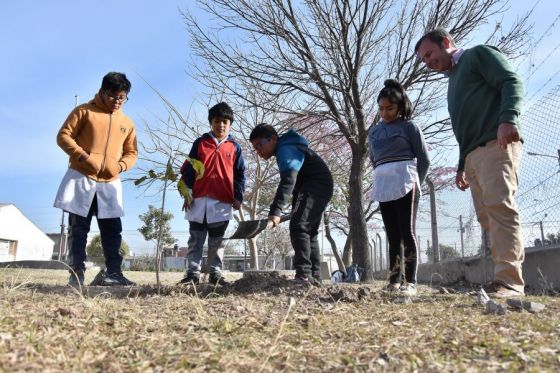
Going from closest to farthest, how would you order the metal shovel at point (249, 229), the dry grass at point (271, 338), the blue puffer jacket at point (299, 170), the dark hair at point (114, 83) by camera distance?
the dry grass at point (271, 338)
the metal shovel at point (249, 229)
the blue puffer jacket at point (299, 170)
the dark hair at point (114, 83)

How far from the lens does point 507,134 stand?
2.83 m

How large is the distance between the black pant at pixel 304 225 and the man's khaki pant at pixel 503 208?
1.36 metres

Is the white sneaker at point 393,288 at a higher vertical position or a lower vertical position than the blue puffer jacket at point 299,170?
lower

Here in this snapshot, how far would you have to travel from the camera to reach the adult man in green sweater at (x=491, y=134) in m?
2.94

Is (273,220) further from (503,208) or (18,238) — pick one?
(18,238)

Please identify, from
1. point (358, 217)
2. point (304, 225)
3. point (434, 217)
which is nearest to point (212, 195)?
point (304, 225)

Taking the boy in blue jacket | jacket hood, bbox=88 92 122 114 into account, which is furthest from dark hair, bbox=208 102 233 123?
jacket hood, bbox=88 92 122 114

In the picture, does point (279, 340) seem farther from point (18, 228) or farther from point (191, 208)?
point (18, 228)

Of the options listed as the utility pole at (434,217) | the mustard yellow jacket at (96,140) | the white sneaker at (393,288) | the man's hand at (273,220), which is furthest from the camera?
the utility pole at (434,217)

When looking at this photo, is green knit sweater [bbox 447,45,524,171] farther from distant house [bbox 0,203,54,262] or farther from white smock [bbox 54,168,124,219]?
distant house [bbox 0,203,54,262]

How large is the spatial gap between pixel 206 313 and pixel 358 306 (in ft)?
2.93

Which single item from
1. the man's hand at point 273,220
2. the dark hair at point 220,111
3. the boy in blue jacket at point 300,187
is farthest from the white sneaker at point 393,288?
the dark hair at point 220,111

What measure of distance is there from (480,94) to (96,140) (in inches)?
127

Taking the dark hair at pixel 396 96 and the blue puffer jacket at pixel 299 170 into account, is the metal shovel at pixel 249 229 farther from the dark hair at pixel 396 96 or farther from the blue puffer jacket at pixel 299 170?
the dark hair at pixel 396 96
